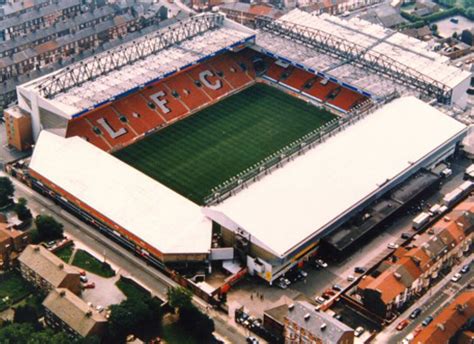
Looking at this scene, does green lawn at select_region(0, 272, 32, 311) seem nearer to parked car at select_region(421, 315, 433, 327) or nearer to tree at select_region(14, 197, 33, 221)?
tree at select_region(14, 197, 33, 221)

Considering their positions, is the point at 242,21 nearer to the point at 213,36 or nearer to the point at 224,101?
the point at 213,36

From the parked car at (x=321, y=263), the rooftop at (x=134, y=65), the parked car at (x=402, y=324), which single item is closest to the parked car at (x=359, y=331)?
the parked car at (x=402, y=324)

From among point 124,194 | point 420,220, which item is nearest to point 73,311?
point 124,194

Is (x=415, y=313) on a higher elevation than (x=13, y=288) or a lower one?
higher

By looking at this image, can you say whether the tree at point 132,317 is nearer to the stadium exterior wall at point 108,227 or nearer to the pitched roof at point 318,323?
the stadium exterior wall at point 108,227

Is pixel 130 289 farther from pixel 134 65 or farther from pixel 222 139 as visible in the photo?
pixel 134 65

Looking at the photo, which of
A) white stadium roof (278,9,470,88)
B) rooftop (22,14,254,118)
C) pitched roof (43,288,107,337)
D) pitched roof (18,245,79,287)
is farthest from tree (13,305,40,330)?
white stadium roof (278,9,470,88)

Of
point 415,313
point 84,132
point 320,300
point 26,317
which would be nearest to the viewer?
point 26,317
